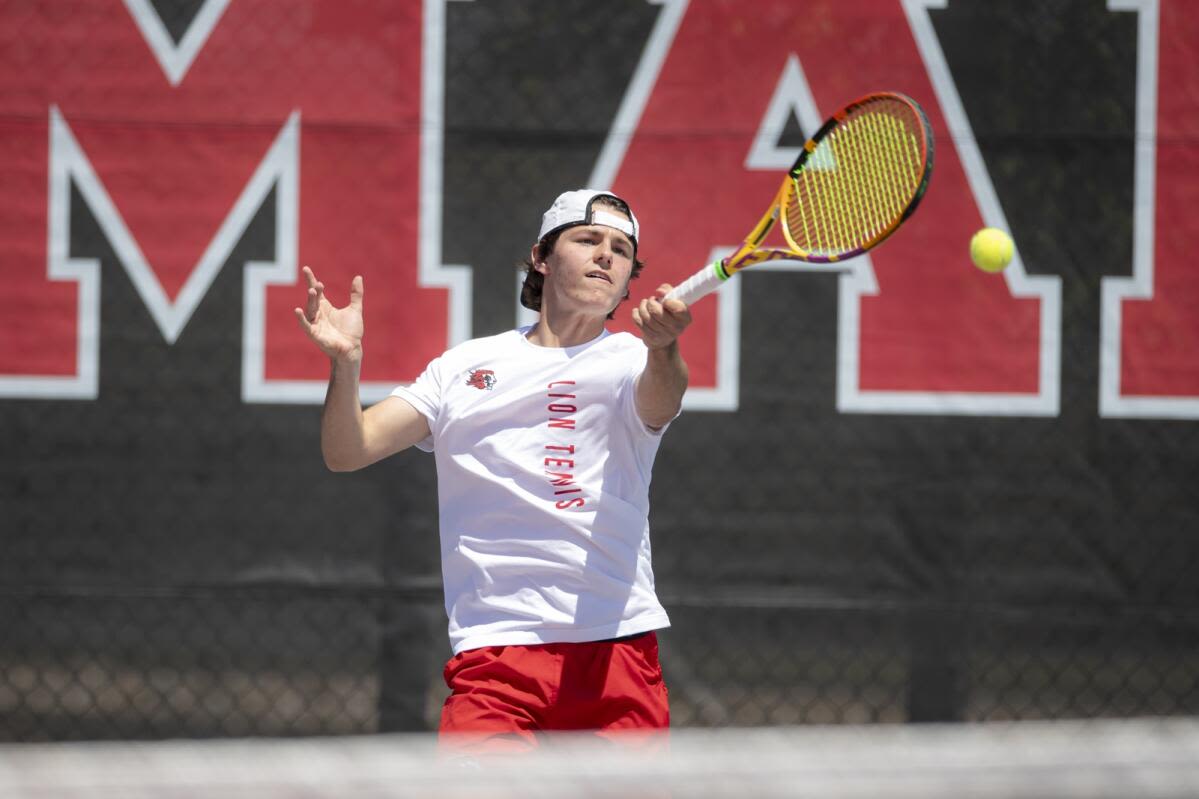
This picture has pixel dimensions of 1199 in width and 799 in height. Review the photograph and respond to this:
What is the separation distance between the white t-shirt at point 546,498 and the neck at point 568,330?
0.13ft

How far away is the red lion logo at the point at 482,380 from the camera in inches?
99.4

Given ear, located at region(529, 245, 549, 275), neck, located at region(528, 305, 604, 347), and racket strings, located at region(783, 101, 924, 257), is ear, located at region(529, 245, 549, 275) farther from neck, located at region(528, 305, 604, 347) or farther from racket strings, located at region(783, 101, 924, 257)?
racket strings, located at region(783, 101, 924, 257)

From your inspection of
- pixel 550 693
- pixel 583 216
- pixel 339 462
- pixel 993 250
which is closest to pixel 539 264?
pixel 583 216

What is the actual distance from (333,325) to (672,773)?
1.68m

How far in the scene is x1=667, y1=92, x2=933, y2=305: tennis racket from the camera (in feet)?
8.24

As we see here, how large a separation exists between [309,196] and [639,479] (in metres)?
1.57

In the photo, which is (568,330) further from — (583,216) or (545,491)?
(545,491)

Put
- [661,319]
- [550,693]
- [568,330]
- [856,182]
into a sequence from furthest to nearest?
[856,182] < [568,330] < [550,693] < [661,319]

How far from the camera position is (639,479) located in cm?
250

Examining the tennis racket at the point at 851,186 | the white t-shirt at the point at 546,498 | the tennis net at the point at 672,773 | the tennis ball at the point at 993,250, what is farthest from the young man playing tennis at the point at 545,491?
the tennis net at the point at 672,773

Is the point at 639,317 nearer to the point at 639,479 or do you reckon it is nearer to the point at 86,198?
the point at 639,479

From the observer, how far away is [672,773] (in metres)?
0.96

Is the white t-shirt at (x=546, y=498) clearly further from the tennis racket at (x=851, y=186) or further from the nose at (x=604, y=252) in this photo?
the tennis racket at (x=851, y=186)

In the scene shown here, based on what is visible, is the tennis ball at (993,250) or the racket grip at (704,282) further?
the tennis ball at (993,250)
